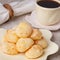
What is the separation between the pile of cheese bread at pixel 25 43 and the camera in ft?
1.37

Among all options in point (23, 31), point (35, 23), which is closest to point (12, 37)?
point (23, 31)

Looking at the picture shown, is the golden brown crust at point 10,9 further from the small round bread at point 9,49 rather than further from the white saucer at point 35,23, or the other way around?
the small round bread at point 9,49

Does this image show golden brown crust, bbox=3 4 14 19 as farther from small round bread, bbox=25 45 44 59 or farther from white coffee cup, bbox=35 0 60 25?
small round bread, bbox=25 45 44 59

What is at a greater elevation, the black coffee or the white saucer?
the black coffee

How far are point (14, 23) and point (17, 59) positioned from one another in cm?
19

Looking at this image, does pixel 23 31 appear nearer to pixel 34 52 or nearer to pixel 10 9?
pixel 34 52

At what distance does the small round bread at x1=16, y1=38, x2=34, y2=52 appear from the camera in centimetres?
42

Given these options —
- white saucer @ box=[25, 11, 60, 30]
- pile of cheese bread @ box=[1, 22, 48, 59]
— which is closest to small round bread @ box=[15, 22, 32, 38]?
pile of cheese bread @ box=[1, 22, 48, 59]

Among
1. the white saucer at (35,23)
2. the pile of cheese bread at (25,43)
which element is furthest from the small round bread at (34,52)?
the white saucer at (35,23)

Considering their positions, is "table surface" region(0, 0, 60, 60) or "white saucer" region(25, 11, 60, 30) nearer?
"table surface" region(0, 0, 60, 60)

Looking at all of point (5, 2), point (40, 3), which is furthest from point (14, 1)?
point (40, 3)

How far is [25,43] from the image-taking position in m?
0.42

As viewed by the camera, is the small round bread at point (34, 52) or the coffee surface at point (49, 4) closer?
the small round bread at point (34, 52)

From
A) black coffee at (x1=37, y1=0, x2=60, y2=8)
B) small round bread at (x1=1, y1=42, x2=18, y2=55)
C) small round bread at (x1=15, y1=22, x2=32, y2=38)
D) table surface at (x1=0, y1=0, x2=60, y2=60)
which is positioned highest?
small round bread at (x1=15, y1=22, x2=32, y2=38)
